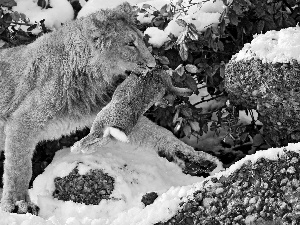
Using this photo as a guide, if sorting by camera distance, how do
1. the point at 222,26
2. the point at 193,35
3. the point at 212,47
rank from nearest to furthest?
the point at 193,35
the point at 222,26
the point at 212,47

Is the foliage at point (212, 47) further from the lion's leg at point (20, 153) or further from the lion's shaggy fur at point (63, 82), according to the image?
the lion's leg at point (20, 153)

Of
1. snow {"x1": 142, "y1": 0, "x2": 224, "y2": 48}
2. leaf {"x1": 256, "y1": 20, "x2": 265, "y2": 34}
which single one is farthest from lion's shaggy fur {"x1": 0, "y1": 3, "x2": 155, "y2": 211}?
leaf {"x1": 256, "y1": 20, "x2": 265, "y2": 34}

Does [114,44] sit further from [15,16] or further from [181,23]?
[15,16]

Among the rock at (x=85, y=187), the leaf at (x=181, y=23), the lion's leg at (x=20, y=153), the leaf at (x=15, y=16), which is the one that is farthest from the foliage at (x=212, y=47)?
the leaf at (x=15, y=16)

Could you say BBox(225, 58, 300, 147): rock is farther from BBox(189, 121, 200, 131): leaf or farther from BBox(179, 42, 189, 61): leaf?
BBox(189, 121, 200, 131): leaf

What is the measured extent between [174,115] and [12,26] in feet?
7.20

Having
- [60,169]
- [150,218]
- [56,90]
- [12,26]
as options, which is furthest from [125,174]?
[12,26]

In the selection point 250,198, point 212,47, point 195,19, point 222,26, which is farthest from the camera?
point 195,19

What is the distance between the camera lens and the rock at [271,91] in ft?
14.9

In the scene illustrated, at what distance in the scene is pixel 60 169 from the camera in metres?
5.29

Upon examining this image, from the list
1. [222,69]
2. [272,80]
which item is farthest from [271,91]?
[222,69]

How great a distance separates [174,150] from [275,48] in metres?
1.36

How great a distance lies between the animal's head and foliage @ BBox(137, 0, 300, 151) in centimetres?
41

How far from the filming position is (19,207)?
4883mm
